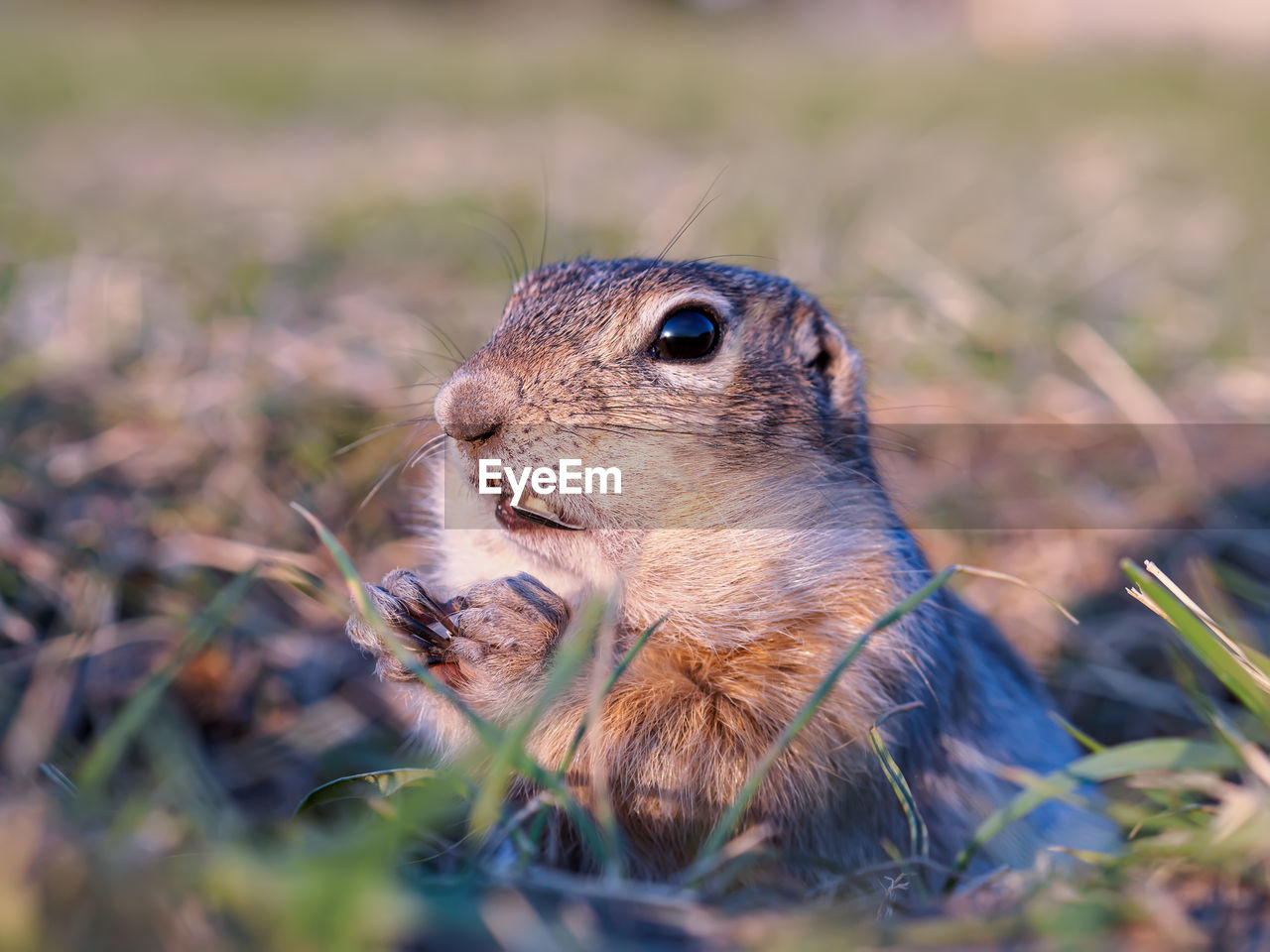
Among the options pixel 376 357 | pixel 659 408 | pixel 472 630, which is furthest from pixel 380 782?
pixel 376 357

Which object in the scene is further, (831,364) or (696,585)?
(831,364)

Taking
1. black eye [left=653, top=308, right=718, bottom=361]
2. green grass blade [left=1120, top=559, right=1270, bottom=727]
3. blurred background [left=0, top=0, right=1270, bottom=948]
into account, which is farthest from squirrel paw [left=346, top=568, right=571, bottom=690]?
green grass blade [left=1120, top=559, right=1270, bottom=727]

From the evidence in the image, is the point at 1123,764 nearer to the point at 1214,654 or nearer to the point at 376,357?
the point at 1214,654

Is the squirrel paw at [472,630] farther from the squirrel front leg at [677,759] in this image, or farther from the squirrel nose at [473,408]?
the squirrel nose at [473,408]

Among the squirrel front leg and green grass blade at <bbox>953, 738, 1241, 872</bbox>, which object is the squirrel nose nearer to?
the squirrel front leg

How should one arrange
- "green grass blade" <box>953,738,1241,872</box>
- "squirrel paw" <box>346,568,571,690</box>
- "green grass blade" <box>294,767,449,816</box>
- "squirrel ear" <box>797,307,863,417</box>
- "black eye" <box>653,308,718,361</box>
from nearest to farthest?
"green grass blade" <box>953,738,1241,872</box> → "green grass blade" <box>294,767,449,816</box> → "squirrel paw" <box>346,568,571,690</box> → "black eye" <box>653,308,718,361</box> → "squirrel ear" <box>797,307,863,417</box>

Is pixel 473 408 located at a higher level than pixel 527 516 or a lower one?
higher

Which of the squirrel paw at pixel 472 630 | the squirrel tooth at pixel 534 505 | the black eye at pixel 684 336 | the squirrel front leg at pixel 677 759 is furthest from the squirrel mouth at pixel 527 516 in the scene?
the black eye at pixel 684 336
